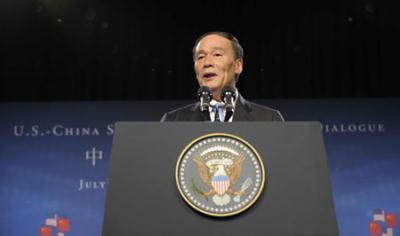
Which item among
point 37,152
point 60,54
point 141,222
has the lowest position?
point 141,222

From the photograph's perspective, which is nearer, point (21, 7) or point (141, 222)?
point (141, 222)

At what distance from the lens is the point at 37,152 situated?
529 cm

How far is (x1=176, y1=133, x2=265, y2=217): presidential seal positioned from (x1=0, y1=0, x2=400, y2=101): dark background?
3.93 meters

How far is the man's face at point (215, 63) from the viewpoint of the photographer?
2156 millimetres

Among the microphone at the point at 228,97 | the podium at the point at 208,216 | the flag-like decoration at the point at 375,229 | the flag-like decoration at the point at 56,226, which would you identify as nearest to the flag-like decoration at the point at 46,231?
the flag-like decoration at the point at 56,226

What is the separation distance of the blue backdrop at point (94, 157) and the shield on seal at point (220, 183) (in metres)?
3.92

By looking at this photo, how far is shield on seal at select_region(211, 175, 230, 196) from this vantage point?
4.52 feet

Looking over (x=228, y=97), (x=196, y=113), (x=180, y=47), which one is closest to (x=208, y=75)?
(x=196, y=113)

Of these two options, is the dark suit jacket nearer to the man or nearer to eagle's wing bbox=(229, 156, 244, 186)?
the man

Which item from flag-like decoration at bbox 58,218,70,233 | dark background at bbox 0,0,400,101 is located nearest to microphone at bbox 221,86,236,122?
dark background at bbox 0,0,400,101

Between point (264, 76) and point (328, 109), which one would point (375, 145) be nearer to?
point (328, 109)

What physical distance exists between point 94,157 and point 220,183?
4.01 meters

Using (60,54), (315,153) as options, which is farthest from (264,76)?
(315,153)

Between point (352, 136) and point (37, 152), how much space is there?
9.40ft
